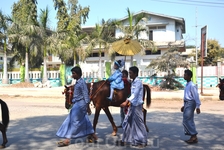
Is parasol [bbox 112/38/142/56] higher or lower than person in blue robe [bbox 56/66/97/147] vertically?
higher

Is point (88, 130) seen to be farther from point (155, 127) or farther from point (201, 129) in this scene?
point (201, 129)

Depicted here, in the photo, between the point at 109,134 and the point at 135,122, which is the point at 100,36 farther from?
the point at 135,122

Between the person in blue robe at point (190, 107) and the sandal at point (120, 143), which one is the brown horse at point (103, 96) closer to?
the sandal at point (120, 143)

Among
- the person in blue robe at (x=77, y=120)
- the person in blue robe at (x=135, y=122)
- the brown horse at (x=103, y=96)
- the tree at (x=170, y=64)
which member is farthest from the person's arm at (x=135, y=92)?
the tree at (x=170, y=64)

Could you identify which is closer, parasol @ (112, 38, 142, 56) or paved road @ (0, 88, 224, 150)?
paved road @ (0, 88, 224, 150)

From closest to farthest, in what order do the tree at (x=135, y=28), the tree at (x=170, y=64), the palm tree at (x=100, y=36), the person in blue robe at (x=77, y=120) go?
the person in blue robe at (x=77, y=120) → the tree at (x=170, y=64) → the tree at (x=135, y=28) → the palm tree at (x=100, y=36)

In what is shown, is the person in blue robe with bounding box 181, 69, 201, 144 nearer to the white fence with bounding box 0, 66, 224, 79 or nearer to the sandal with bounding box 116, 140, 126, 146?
the sandal with bounding box 116, 140, 126, 146

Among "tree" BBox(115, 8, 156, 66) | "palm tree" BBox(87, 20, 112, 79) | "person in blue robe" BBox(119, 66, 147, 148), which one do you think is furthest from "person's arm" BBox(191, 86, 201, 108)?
"palm tree" BBox(87, 20, 112, 79)

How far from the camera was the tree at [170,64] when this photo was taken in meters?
19.4

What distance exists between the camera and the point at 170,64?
64.3 feet

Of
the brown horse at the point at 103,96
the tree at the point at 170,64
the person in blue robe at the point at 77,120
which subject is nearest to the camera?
the person in blue robe at the point at 77,120

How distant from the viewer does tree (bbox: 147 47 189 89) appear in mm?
19406

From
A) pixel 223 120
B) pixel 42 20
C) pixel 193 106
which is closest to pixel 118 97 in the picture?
pixel 193 106

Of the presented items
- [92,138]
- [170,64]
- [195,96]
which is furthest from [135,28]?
[92,138]
